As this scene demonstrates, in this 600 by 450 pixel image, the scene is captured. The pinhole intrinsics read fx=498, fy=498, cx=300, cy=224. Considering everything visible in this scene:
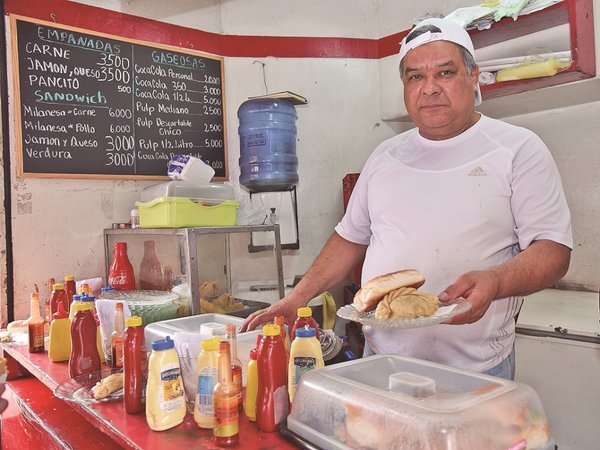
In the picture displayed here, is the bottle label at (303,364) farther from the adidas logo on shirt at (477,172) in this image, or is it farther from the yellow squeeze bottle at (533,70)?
the yellow squeeze bottle at (533,70)

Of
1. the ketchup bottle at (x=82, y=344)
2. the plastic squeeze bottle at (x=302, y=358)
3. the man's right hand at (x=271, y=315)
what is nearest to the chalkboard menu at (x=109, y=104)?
the ketchup bottle at (x=82, y=344)

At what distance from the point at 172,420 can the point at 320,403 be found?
1.51 feet

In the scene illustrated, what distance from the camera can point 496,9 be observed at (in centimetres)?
275

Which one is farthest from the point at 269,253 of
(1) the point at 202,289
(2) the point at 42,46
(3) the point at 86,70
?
(2) the point at 42,46

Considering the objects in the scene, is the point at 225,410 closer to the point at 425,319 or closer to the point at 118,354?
the point at 425,319

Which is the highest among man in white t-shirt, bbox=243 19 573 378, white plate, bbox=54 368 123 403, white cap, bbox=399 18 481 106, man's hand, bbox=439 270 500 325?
white cap, bbox=399 18 481 106

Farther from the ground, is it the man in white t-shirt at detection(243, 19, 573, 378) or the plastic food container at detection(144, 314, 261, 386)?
the man in white t-shirt at detection(243, 19, 573, 378)

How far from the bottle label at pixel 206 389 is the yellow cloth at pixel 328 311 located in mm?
2219

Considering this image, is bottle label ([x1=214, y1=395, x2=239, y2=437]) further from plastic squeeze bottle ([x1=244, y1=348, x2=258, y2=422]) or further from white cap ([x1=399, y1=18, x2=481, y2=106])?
white cap ([x1=399, y1=18, x2=481, y2=106])

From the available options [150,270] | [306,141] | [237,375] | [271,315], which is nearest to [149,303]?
[150,270]

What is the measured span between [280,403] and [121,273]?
1618 millimetres

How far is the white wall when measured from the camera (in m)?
2.84

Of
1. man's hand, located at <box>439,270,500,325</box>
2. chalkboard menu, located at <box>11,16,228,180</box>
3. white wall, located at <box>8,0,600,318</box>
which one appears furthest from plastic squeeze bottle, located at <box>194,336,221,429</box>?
chalkboard menu, located at <box>11,16,228,180</box>

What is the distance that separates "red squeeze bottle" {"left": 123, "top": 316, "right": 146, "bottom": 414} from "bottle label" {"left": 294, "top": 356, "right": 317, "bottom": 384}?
51 cm
